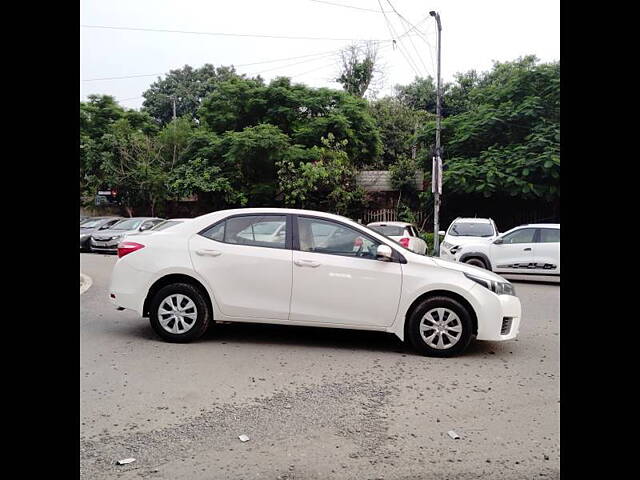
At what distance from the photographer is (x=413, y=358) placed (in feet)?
20.9

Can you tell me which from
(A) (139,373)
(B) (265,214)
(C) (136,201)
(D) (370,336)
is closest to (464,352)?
(D) (370,336)

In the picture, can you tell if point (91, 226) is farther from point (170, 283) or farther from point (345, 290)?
point (345, 290)

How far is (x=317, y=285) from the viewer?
6.56 metres

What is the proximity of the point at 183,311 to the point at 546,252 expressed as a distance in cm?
976

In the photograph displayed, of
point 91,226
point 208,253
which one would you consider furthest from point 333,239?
point 91,226

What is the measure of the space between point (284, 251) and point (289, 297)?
55 cm

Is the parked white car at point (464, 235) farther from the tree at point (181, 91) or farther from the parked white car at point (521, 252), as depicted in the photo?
the tree at point (181, 91)

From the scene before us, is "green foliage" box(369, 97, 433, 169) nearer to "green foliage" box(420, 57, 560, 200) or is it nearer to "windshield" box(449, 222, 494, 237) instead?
"green foliage" box(420, 57, 560, 200)

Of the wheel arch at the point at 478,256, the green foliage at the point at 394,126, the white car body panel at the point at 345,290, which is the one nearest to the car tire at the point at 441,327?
the white car body panel at the point at 345,290

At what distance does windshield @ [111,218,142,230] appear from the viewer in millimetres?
22470

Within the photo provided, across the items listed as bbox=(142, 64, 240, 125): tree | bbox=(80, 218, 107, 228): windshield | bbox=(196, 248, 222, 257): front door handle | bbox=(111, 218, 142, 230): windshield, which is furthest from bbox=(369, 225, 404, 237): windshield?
bbox=(142, 64, 240, 125): tree

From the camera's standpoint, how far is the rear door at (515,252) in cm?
1376
